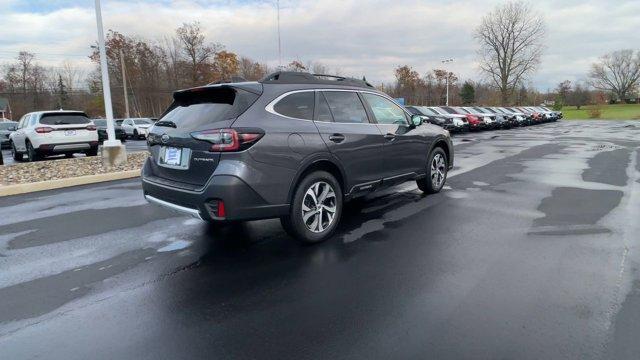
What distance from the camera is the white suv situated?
11.9 metres

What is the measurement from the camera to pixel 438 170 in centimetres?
706

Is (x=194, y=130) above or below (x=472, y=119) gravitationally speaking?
below

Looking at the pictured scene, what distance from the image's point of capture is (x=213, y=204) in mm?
3895

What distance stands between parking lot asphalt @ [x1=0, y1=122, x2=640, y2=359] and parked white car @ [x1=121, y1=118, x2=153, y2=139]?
75.9 feet

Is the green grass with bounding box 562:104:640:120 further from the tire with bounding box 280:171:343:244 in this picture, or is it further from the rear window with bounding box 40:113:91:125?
the tire with bounding box 280:171:343:244

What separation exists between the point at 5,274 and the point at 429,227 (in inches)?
179

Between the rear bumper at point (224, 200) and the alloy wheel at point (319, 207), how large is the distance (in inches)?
13.4

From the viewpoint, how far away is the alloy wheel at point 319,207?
4516 mm

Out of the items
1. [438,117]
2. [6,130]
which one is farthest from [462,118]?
[6,130]

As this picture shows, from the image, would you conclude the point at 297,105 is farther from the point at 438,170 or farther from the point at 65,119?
the point at 65,119

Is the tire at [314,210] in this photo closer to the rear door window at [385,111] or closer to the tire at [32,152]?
the rear door window at [385,111]

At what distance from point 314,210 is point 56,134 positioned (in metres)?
10.7

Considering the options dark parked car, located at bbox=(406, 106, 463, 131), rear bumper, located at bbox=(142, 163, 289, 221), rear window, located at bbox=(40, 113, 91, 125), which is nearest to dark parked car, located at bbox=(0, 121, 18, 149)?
rear window, located at bbox=(40, 113, 91, 125)

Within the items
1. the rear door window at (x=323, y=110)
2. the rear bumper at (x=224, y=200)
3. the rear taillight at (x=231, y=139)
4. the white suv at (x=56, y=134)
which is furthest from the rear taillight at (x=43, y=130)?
the rear door window at (x=323, y=110)
